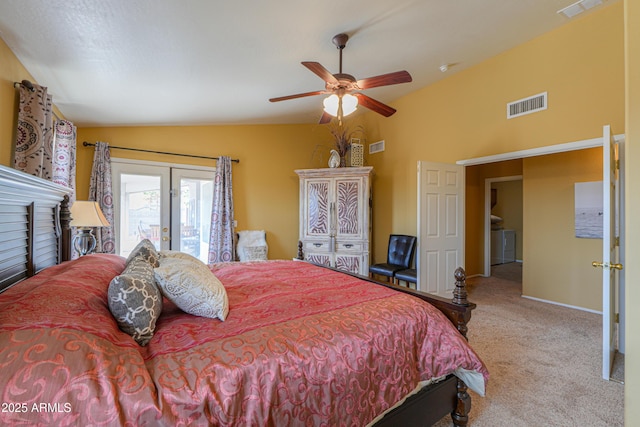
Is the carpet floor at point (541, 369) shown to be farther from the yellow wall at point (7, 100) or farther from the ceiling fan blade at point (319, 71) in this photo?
the yellow wall at point (7, 100)

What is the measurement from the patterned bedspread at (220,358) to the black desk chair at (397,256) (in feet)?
8.08

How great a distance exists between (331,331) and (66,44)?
283cm

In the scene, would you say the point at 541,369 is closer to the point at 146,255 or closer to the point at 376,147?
the point at 146,255

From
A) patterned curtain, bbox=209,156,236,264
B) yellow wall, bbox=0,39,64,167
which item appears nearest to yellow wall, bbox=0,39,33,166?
yellow wall, bbox=0,39,64,167

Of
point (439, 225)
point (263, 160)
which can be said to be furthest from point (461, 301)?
point (263, 160)

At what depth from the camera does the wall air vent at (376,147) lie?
5.10 meters

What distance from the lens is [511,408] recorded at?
1.88 metres

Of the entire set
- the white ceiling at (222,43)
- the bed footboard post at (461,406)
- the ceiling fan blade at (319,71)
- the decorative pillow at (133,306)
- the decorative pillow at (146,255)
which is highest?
the white ceiling at (222,43)

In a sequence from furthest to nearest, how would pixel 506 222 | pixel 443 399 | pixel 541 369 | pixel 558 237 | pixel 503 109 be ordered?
1. pixel 506 222
2. pixel 558 237
3. pixel 503 109
4. pixel 541 369
5. pixel 443 399

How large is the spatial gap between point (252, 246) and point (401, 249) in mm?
2408

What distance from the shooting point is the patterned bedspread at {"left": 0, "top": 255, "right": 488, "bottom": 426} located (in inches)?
29.5

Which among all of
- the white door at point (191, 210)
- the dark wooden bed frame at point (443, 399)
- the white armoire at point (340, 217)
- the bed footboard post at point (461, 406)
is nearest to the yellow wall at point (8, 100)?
the white door at point (191, 210)

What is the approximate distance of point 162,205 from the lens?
4.14 meters

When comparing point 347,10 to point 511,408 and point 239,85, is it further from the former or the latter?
point 511,408
